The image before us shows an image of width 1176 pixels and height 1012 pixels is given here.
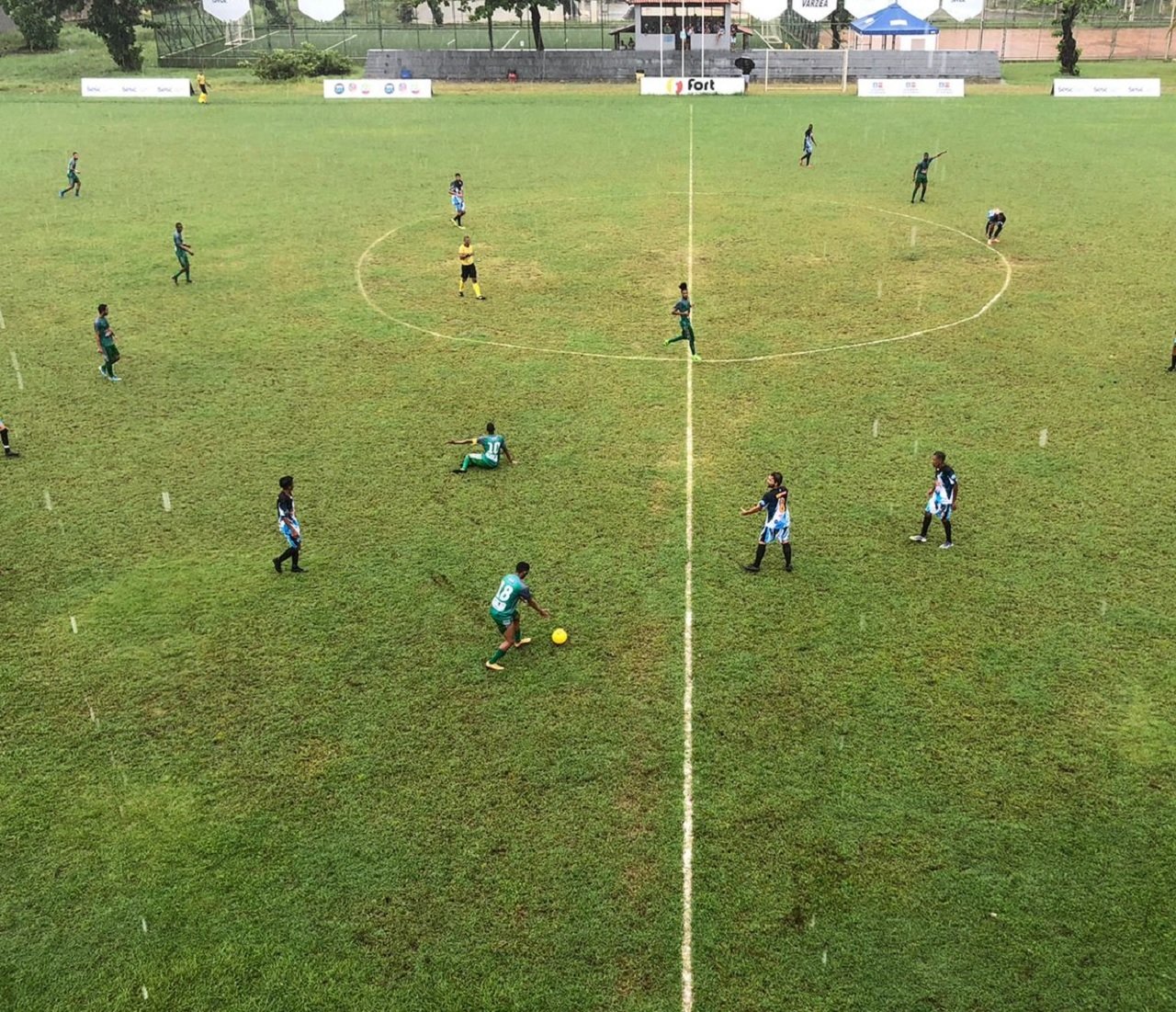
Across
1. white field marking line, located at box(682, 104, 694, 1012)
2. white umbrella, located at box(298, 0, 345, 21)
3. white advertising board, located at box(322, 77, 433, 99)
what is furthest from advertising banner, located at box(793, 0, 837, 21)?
white field marking line, located at box(682, 104, 694, 1012)

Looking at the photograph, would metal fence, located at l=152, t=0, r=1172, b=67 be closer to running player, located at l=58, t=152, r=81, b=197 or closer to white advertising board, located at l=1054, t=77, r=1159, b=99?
white advertising board, located at l=1054, t=77, r=1159, b=99

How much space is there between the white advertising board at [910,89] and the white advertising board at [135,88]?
4760cm

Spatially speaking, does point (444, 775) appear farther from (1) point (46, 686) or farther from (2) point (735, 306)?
(2) point (735, 306)

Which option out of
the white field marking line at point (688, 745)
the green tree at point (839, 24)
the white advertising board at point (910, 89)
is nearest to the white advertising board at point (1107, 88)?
the white advertising board at point (910, 89)

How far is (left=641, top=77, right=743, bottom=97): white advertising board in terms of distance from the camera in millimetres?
72562

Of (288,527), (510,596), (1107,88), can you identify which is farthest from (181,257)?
(1107,88)

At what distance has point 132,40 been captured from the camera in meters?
82.4

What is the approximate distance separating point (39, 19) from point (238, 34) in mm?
17104

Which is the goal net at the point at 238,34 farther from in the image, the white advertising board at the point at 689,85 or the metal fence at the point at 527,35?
the white advertising board at the point at 689,85

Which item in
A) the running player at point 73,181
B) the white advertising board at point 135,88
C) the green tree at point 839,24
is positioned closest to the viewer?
the running player at point 73,181

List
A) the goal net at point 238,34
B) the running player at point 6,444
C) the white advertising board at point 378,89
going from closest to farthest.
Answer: the running player at point 6,444 < the white advertising board at point 378,89 < the goal net at point 238,34

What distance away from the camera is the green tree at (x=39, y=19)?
83375 millimetres

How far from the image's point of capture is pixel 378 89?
72812 millimetres

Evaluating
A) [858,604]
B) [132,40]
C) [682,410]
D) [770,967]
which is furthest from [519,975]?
[132,40]
